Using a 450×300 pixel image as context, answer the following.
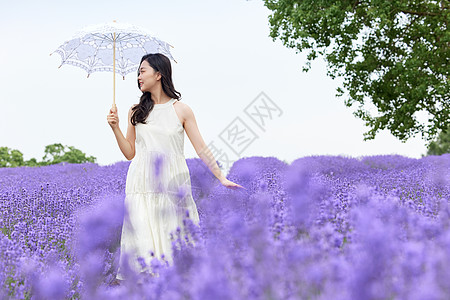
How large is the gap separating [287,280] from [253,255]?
0.60 ft

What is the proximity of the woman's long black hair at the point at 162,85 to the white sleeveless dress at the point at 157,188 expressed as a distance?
2.4 inches

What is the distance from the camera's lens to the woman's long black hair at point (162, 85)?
12.5 feet

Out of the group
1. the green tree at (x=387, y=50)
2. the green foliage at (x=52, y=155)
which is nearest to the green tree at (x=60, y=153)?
the green foliage at (x=52, y=155)

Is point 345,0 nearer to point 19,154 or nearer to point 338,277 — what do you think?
point 338,277

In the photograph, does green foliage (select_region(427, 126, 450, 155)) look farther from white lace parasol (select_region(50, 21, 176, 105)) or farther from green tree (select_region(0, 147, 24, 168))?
white lace parasol (select_region(50, 21, 176, 105))

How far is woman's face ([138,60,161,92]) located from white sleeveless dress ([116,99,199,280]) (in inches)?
9.3

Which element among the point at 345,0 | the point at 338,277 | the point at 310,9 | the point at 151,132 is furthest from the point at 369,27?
the point at 338,277

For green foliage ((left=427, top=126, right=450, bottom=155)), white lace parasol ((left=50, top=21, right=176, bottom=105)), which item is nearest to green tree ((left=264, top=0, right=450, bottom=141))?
white lace parasol ((left=50, top=21, right=176, bottom=105))

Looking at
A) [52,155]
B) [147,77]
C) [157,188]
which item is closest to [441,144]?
[52,155]

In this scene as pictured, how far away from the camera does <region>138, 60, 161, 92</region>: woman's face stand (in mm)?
3828

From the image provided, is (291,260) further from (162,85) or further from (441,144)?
(441,144)

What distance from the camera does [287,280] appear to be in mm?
1778

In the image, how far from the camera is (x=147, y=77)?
3.82 meters

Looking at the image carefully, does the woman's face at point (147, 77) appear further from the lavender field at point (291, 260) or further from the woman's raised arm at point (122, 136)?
the lavender field at point (291, 260)
